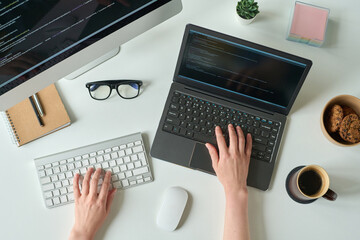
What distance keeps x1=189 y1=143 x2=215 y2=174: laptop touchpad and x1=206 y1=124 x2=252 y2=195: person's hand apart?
15 millimetres

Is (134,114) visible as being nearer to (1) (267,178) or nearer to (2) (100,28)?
(2) (100,28)

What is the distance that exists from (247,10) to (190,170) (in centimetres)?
49

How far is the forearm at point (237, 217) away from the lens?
0.82m

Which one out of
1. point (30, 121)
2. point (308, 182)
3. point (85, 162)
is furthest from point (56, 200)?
point (308, 182)

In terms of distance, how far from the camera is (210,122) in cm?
88

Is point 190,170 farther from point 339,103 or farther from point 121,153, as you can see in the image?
point 339,103

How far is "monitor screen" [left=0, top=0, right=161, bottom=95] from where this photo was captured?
595mm

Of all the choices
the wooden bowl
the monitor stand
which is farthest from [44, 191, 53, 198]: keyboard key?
the wooden bowl

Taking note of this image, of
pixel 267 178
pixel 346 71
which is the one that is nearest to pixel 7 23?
pixel 267 178

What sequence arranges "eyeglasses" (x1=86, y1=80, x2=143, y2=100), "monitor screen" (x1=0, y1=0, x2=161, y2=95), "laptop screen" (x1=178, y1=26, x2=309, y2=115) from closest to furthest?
"monitor screen" (x1=0, y1=0, x2=161, y2=95)
"laptop screen" (x1=178, y1=26, x2=309, y2=115)
"eyeglasses" (x1=86, y1=80, x2=143, y2=100)

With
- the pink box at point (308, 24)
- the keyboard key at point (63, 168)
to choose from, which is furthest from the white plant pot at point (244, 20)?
the keyboard key at point (63, 168)

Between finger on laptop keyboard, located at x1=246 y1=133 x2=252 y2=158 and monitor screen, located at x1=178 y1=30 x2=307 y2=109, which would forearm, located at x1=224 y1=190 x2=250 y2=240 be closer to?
finger on laptop keyboard, located at x1=246 y1=133 x2=252 y2=158

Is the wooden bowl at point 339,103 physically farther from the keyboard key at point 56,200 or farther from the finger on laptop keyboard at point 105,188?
the keyboard key at point 56,200

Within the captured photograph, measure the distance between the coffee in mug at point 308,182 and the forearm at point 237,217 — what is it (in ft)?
0.44
